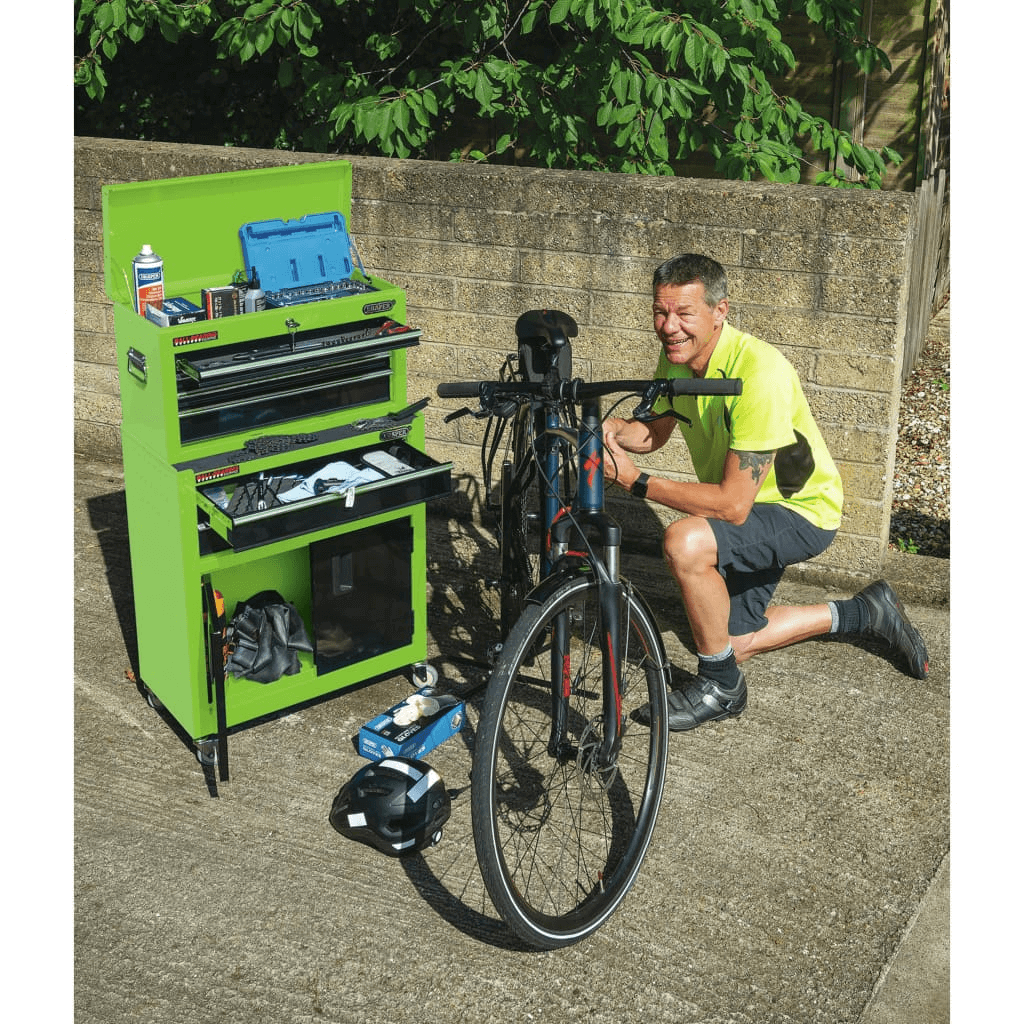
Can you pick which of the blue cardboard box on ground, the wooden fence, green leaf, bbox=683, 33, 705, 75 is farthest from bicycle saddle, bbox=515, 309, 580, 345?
the wooden fence

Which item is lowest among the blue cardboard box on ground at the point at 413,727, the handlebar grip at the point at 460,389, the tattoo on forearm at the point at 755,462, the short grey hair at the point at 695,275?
the blue cardboard box on ground at the point at 413,727

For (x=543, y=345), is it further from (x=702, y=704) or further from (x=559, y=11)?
(x=559, y=11)

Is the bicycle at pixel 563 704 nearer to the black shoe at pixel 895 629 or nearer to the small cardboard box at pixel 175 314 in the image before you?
the small cardboard box at pixel 175 314

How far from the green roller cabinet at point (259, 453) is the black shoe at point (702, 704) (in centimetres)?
110

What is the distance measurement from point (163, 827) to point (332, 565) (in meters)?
1.14

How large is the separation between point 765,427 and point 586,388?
0.81 metres

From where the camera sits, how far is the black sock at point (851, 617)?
17.6 feet

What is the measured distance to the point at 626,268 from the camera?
19.8 ft

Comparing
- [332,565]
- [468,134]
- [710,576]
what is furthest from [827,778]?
[468,134]

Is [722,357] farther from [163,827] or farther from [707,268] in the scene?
[163,827]

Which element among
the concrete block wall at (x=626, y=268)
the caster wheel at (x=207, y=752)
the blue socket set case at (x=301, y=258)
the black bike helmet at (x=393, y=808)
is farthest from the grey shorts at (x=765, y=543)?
the caster wheel at (x=207, y=752)

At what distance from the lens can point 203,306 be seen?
471 centimetres

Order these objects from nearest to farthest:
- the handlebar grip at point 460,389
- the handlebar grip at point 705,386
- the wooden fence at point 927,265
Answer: the handlebar grip at point 705,386 < the handlebar grip at point 460,389 < the wooden fence at point 927,265

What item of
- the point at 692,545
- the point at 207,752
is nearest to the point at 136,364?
the point at 207,752
